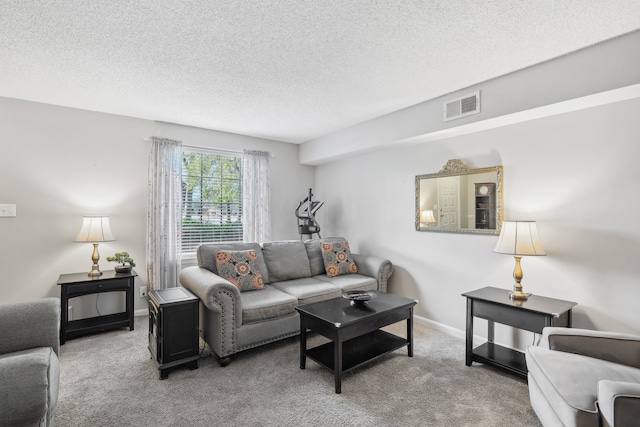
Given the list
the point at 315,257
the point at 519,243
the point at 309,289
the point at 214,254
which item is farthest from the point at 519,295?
the point at 214,254

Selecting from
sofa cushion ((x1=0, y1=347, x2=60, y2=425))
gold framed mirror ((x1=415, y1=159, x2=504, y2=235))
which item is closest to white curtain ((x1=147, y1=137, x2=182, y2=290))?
sofa cushion ((x1=0, y1=347, x2=60, y2=425))

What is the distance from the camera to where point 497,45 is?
7.09 ft

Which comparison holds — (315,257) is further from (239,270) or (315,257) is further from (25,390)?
(25,390)

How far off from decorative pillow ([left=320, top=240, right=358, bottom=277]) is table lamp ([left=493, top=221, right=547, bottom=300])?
6.11ft

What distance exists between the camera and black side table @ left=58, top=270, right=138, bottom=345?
3.10 m

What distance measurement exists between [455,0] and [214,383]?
3008 mm

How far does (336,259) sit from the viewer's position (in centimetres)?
399

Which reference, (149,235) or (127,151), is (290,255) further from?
(127,151)

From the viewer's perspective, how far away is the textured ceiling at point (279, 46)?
181 cm

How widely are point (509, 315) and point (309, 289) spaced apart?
1828 millimetres

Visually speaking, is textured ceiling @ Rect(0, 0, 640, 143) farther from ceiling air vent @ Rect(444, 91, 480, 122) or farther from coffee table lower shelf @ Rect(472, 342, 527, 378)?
coffee table lower shelf @ Rect(472, 342, 527, 378)

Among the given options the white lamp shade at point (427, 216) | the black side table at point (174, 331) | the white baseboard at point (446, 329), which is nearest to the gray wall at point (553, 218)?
the white baseboard at point (446, 329)

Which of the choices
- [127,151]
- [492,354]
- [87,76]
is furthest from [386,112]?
[127,151]

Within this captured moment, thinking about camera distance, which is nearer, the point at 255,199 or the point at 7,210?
the point at 7,210
